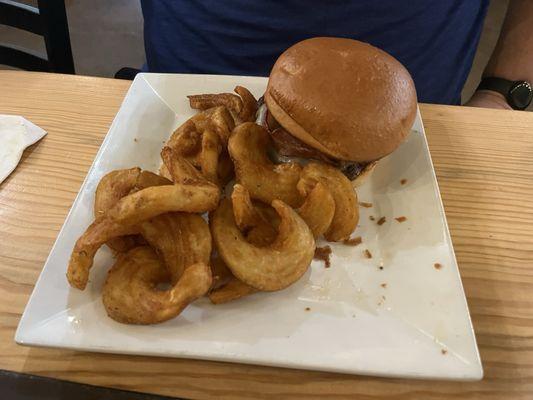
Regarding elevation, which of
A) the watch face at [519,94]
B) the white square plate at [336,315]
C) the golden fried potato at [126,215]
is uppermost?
the golden fried potato at [126,215]

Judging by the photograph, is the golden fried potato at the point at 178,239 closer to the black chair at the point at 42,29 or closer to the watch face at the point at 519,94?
the black chair at the point at 42,29

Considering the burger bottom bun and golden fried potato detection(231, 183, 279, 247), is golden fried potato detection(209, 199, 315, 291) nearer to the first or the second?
golden fried potato detection(231, 183, 279, 247)

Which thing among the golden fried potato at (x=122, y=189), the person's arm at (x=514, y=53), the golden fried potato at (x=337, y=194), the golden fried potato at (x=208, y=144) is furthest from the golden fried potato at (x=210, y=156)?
the person's arm at (x=514, y=53)

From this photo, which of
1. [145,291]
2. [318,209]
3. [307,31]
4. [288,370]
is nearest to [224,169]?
[318,209]

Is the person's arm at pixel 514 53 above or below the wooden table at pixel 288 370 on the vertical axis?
above

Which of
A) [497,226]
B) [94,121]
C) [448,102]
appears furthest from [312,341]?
[448,102]

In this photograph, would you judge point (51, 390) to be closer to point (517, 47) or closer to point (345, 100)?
point (345, 100)

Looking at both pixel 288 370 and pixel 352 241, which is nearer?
pixel 288 370
